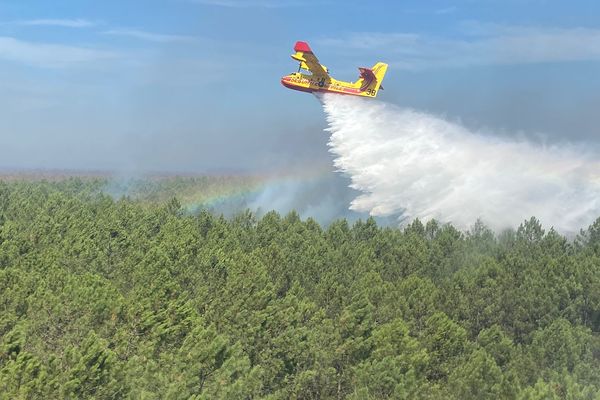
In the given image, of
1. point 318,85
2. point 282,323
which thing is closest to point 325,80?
point 318,85

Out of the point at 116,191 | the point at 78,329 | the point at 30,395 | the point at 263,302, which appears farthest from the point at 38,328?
the point at 116,191

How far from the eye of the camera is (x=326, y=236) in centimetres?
8450

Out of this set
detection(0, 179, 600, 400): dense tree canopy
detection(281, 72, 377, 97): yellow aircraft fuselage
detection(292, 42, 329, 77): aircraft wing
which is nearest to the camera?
detection(0, 179, 600, 400): dense tree canopy

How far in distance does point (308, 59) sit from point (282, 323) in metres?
33.0

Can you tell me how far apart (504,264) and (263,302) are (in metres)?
25.9

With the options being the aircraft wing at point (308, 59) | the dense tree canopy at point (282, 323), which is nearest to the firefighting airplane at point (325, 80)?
the aircraft wing at point (308, 59)

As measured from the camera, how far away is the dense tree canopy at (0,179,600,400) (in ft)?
103

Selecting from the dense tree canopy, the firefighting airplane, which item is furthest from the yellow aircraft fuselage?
the dense tree canopy

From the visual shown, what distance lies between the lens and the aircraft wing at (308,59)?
65.7 metres

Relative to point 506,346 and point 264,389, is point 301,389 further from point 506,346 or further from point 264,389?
point 506,346

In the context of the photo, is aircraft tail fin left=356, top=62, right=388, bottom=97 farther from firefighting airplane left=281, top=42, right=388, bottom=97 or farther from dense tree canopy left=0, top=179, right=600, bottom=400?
dense tree canopy left=0, top=179, right=600, bottom=400

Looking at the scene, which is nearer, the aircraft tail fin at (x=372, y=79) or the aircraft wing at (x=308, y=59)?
the aircraft wing at (x=308, y=59)

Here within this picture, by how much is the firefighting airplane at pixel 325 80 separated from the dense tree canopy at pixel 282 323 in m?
17.0

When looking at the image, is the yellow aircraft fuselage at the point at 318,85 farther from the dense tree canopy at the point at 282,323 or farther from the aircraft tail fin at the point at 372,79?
the dense tree canopy at the point at 282,323
